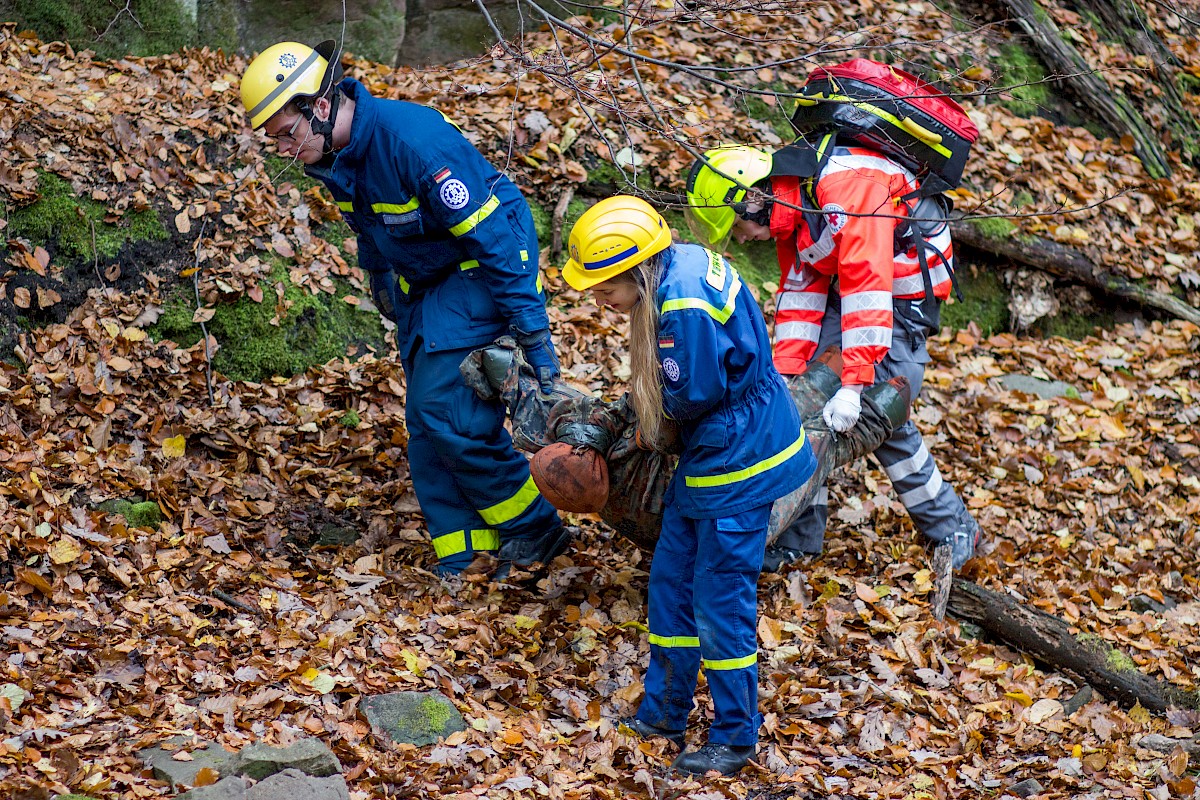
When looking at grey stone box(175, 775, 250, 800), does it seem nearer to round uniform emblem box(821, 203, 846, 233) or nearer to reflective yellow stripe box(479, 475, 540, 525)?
reflective yellow stripe box(479, 475, 540, 525)

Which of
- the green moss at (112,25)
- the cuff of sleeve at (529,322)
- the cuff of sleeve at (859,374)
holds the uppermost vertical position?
the green moss at (112,25)

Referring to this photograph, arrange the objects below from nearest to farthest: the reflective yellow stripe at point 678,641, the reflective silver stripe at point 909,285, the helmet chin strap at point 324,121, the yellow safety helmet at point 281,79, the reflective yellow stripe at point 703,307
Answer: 1. the reflective yellow stripe at point 703,307
2. the reflective yellow stripe at point 678,641
3. the yellow safety helmet at point 281,79
4. the helmet chin strap at point 324,121
5. the reflective silver stripe at point 909,285

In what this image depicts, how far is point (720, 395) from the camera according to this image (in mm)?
3826

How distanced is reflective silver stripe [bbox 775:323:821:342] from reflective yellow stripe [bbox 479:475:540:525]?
1.50 meters

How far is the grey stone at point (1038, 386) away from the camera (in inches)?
300

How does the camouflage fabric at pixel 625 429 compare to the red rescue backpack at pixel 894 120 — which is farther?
the red rescue backpack at pixel 894 120

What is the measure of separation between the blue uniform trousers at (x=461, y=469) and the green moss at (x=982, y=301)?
450 centimetres

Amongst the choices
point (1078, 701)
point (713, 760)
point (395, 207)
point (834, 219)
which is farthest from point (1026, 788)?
point (395, 207)

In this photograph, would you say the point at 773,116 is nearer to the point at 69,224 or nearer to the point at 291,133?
the point at 291,133

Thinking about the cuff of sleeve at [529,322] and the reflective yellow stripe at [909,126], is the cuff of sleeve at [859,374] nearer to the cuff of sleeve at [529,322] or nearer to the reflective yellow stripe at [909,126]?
the reflective yellow stripe at [909,126]

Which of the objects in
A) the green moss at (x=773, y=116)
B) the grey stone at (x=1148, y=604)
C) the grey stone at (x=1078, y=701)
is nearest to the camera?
the grey stone at (x=1078, y=701)

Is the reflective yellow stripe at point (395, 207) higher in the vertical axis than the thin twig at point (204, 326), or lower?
higher

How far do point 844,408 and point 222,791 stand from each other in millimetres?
3081

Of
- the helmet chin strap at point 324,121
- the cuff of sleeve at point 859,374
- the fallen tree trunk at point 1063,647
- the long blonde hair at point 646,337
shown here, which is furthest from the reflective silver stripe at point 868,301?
the helmet chin strap at point 324,121
